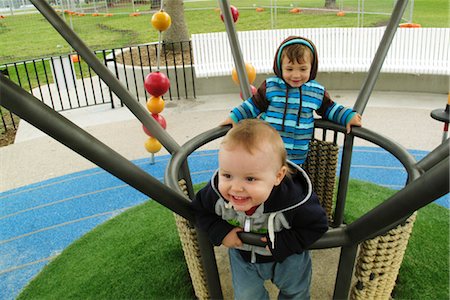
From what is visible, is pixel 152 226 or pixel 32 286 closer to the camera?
pixel 32 286

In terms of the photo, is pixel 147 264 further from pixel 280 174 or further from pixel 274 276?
pixel 280 174

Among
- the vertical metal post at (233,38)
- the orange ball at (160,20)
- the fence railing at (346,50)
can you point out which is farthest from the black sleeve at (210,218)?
the fence railing at (346,50)

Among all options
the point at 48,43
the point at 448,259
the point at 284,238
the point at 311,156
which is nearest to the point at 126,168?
the point at 284,238

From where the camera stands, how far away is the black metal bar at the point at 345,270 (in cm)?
130

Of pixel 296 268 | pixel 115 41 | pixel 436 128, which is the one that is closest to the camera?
pixel 296 268

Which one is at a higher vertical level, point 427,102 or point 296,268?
point 296,268

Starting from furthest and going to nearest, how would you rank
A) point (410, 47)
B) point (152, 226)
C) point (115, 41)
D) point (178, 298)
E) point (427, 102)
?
point (115, 41), point (410, 47), point (427, 102), point (152, 226), point (178, 298)

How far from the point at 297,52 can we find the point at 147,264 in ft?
4.65

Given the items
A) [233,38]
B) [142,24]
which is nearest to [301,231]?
[233,38]

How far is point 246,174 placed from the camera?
119 cm

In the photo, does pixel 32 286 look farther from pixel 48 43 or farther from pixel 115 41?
pixel 48 43

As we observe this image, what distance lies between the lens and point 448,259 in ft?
7.68

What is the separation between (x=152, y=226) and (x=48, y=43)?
11.6 meters

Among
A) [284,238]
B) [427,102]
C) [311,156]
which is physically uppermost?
[284,238]
